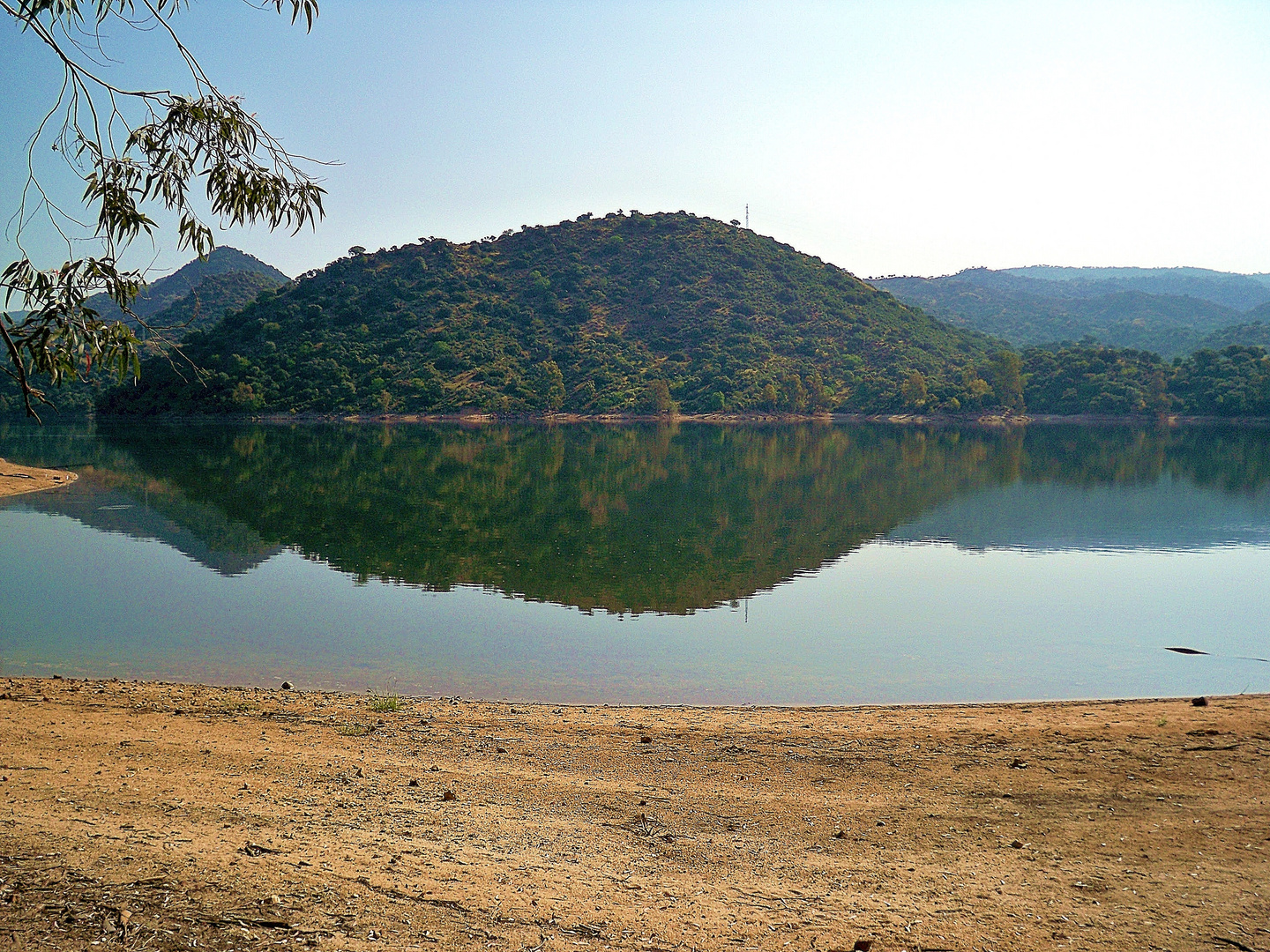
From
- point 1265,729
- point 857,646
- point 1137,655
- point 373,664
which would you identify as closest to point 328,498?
point 373,664

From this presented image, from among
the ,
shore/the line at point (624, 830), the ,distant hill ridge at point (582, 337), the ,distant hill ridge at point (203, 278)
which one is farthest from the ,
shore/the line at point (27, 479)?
the ,distant hill ridge at point (203, 278)

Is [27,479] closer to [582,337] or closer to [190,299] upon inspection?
[582,337]

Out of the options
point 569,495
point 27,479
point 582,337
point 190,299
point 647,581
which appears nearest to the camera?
point 647,581

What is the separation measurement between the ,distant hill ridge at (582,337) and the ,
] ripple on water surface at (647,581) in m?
51.2

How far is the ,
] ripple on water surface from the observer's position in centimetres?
1090

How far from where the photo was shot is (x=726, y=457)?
4647 cm

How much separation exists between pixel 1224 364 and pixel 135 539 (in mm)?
93233

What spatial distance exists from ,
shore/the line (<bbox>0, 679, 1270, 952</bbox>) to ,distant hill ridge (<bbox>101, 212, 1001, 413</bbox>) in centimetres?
7406

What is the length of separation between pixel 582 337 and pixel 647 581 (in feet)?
300

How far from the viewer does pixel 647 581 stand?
1623 cm

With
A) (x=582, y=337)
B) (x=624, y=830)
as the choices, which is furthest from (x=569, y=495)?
(x=582, y=337)

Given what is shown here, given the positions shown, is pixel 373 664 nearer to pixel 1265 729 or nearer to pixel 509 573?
pixel 509 573

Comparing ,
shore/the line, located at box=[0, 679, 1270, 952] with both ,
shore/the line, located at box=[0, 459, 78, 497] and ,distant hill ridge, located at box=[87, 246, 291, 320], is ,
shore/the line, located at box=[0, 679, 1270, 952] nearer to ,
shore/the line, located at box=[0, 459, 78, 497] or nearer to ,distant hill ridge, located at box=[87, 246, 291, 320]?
,
shore/the line, located at box=[0, 459, 78, 497]

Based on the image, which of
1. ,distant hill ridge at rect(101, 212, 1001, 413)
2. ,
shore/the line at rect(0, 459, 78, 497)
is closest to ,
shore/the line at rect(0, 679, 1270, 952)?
,
shore/the line at rect(0, 459, 78, 497)
